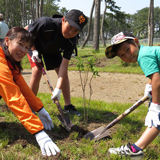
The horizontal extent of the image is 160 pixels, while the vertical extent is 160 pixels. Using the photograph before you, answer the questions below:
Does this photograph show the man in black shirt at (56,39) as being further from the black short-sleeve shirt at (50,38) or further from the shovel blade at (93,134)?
the shovel blade at (93,134)

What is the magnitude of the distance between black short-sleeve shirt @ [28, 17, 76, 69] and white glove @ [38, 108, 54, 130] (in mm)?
1024

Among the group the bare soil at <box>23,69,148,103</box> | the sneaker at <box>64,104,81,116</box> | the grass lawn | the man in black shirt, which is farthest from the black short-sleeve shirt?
the bare soil at <box>23,69,148,103</box>

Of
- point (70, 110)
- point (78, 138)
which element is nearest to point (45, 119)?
point (78, 138)

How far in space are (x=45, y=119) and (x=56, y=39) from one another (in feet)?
4.41

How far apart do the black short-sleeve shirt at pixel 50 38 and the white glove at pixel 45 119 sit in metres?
1.02

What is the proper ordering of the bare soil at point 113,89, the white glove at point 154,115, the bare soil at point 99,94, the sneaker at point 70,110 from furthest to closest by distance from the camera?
the bare soil at point 113,89, the sneaker at point 70,110, the bare soil at point 99,94, the white glove at point 154,115

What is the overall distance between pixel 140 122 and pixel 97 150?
3.93 ft

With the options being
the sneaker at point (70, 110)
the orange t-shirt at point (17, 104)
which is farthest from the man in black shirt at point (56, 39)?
the orange t-shirt at point (17, 104)

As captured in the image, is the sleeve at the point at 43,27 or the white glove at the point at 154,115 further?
the sleeve at the point at 43,27

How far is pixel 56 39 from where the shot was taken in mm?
Answer: 3129

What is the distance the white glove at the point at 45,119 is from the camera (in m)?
2.77

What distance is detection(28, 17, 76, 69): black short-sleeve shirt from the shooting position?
3012 millimetres

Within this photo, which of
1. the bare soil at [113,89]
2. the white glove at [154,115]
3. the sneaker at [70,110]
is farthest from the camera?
the bare soil at [113,89]

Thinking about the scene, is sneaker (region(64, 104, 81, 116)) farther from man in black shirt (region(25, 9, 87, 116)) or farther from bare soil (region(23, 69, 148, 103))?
bare soil (region(23, 69, 148, 103))
